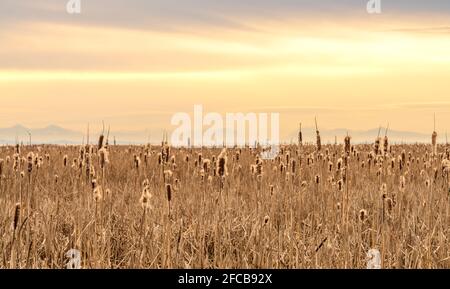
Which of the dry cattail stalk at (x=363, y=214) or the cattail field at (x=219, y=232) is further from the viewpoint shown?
the dry cattail stalk at (x=363, y=214)

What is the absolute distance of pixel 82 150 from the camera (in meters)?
7.33

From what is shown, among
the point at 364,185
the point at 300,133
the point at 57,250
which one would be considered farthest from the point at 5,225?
the point at 364,185

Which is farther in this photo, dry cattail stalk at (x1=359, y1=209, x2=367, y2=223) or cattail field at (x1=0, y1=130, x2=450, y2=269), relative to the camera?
dry cattail stalk at (x1=359, y1=209, x2=367, y2=223)

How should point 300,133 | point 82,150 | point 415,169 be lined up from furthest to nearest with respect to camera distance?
point 415,169 → point 82,150 → point 300,133

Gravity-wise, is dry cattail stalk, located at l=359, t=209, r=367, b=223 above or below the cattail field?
above

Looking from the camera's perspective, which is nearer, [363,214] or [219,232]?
[219,232]

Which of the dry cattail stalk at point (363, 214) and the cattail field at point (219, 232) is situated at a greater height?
the dry cattail stalk at point (363, 214)
